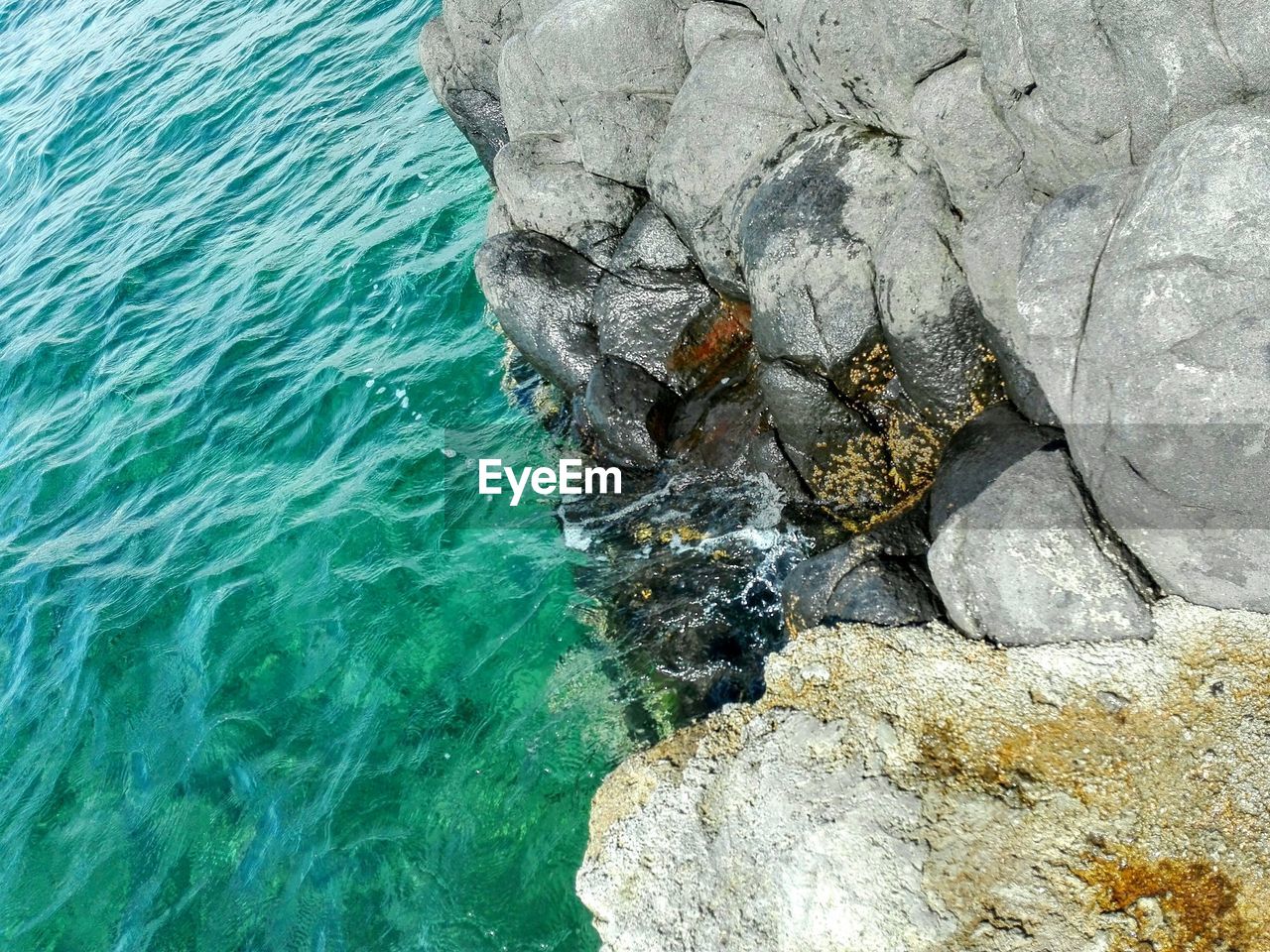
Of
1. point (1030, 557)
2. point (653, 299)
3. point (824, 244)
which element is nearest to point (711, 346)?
point (653, 299)

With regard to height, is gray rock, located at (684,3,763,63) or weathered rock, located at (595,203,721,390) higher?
gray rock, located at (684,3,763,63)

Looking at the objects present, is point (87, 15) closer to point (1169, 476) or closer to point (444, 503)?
point (444, 503)

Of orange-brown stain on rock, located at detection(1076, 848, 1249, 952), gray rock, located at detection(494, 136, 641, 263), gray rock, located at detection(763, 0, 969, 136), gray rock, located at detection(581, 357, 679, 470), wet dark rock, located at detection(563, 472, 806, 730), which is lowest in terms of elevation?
wet dark rock, located at detection(563, 472, 806, 730)

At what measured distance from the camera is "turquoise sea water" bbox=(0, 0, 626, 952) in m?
7.03

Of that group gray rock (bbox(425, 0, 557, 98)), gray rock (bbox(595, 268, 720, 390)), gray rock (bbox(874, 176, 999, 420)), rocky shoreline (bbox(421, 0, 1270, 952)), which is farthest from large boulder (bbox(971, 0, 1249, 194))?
gray rock (bbox(425, 0, 557, 98))

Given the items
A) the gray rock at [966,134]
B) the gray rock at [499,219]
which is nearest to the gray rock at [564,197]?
the gray rock at [499,219]

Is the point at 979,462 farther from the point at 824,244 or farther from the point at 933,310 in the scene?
the point at 824,244

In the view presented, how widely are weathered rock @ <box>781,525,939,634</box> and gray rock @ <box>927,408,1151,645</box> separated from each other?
0.57 ft

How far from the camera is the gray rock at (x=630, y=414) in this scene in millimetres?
8719

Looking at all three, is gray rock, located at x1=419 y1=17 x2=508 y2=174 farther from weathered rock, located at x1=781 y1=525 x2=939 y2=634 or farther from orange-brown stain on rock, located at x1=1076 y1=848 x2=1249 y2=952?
orange-brown stain on rock, located at x1=1076 y1=848 x2=1249 y2=952

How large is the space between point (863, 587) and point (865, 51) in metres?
3.67

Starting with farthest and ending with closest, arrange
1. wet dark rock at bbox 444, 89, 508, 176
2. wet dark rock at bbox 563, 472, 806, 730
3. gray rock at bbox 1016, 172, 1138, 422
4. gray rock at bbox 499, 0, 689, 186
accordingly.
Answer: wet dark rock at bbox 444, 89, 508, 176 < gray rock at bbox 499, 0, 689, 186 < wet dark rock at bbox 563, 472, 806, 730 < gray rock at bbox 1016, 172, 1138, 422

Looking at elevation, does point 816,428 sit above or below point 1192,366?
below

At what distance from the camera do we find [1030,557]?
5520 millimetres
